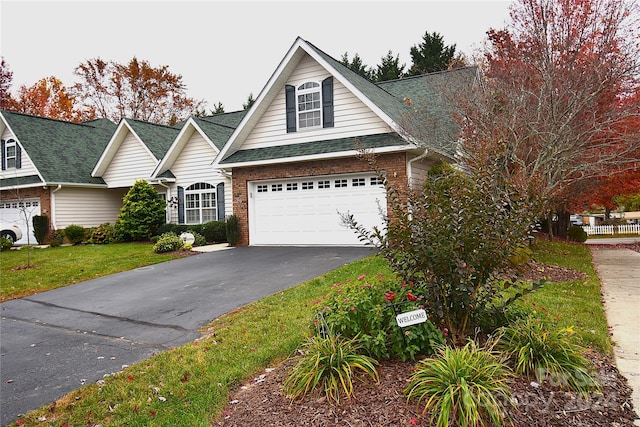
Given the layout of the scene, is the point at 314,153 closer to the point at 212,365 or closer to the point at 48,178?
the point at 212,365

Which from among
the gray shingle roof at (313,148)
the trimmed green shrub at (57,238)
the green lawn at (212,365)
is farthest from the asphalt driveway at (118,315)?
the trimmed green shrub at (57,238)

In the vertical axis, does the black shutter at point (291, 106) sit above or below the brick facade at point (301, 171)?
above

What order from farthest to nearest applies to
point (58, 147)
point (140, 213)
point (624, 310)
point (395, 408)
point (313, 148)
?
point (58, 147) → point (140, 213) → point (313, 148) → point (624, 310) → point (395, 408)

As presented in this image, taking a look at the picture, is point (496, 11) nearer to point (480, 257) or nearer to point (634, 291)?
point (634, 291)

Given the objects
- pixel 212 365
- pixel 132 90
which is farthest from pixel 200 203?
pixel 132 90

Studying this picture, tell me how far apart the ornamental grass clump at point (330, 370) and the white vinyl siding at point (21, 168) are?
64.2ft

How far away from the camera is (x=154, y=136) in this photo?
784 inches

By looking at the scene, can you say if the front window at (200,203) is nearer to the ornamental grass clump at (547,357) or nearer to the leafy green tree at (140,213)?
the leafy green tree at (140,213)

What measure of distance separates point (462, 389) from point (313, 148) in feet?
37.0

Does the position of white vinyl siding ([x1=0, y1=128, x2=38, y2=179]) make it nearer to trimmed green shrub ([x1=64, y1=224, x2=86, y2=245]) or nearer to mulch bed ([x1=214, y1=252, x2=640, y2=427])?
trimmed green shrub ([x1=64, y1=224, x2=86, y2=245])

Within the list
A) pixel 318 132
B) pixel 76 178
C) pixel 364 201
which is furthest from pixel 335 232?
pixel 76 178

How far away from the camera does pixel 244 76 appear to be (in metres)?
39.2

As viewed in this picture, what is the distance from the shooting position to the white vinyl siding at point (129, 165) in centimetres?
1906

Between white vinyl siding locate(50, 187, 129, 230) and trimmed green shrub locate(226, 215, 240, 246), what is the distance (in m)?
8.51
